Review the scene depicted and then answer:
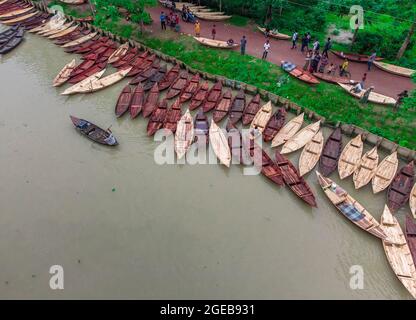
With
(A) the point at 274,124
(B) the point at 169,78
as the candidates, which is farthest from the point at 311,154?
(B) the point at 169,78

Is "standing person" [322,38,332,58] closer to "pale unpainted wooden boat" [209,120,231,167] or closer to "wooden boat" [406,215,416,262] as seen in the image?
"pale unpainted wooden boat" [209,120,231,167]

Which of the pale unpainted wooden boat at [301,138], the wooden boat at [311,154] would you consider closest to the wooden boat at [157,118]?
the pale unpainted wooden boat at [301,138]

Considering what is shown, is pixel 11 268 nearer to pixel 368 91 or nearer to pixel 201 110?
pixel 201 110

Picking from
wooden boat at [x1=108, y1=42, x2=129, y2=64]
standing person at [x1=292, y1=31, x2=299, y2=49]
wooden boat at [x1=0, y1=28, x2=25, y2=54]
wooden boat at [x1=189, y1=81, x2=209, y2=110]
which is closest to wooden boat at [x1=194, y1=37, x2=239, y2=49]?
wooden boat at [x1=189, y1=81, x2=209, y2=110]

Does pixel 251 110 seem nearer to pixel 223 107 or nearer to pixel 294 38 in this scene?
pixel 223 107

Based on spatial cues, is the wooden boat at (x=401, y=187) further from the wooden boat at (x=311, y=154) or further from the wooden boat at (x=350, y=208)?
the wooden boat at (x=311, y=154)

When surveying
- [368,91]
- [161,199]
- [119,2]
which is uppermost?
[119,2]
